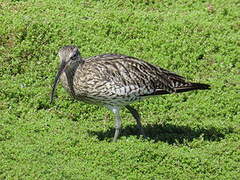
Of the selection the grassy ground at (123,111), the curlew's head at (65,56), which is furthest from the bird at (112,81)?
the grassy ground at (123,111)

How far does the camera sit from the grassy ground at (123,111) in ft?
35.0

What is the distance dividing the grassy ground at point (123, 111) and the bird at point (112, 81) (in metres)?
0.73

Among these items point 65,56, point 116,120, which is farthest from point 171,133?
point 65,56

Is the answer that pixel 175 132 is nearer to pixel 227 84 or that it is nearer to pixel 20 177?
pixel 227 84

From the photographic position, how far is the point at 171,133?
12.1m

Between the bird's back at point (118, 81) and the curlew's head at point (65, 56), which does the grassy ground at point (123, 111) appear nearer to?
the bird's back at point (118, 81)

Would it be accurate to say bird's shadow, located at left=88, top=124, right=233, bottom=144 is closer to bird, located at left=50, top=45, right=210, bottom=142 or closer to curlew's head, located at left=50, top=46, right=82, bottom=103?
bird, located at left=50, top=45, right=210, bottom=142

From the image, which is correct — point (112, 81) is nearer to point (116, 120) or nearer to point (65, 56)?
point (116, 120)

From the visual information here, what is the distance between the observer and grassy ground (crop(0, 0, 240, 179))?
10664 millimetres

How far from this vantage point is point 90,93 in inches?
Answer: 440

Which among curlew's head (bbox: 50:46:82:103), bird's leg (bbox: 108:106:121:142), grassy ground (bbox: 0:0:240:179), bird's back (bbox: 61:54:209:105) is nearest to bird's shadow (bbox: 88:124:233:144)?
grassy ground (bbox: 0:0:240:179)

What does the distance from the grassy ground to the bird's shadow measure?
2 centimetres

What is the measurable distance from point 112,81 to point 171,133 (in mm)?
1756

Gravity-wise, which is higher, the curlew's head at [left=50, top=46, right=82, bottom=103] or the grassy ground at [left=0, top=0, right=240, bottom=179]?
the curlew's head at [left=50, top=46, right=82, bottom=103]
